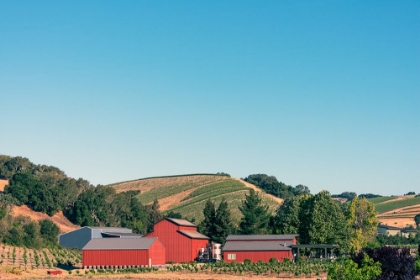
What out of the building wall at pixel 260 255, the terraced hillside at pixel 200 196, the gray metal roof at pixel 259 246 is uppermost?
the terraced hillside at pixel 200 196

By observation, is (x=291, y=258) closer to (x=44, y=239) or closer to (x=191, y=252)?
(x=191, y=252)

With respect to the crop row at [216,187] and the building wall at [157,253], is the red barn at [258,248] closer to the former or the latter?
the building wall at [157,253]

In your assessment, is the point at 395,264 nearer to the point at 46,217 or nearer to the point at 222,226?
the point at 222,226

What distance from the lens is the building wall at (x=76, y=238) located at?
106438mm

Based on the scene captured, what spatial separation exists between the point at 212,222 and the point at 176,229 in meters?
12.5

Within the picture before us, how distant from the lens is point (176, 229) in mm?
88625

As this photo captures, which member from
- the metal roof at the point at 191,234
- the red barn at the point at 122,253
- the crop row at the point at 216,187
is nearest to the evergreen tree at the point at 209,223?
the metal roof at the point at 191,234

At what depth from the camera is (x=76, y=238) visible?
108 m

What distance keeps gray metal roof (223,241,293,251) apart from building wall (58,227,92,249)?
3177 cm

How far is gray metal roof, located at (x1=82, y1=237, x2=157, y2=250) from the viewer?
77875mm

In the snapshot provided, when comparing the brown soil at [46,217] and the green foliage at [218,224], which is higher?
the brown soil at [46,217]

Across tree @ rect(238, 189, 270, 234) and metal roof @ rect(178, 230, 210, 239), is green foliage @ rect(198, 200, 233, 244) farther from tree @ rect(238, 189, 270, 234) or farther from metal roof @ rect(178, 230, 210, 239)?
metal roof @ rect(178, 230, 210, 239)

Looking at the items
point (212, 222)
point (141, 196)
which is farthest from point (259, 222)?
point (141, 196)

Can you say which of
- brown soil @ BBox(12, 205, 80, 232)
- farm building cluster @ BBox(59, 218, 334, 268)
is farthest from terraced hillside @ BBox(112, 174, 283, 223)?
farm building cluster @ BBox(59, 218, 334, 268)
